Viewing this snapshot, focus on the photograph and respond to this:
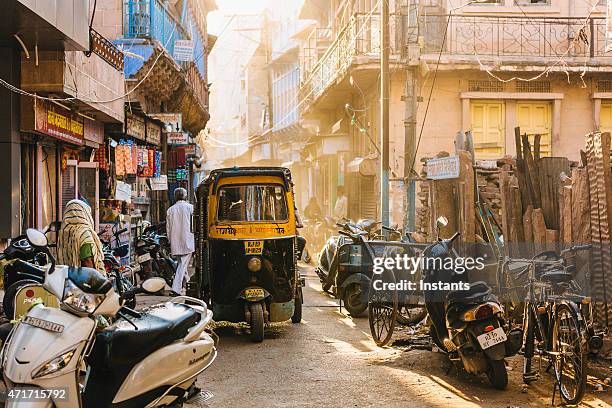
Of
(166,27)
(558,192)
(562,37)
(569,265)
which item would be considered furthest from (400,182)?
Answer: (569,265)

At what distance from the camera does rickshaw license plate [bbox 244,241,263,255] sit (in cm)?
1026

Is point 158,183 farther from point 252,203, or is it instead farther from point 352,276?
point 252,203

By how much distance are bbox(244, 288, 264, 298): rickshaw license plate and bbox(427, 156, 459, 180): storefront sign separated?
3.09m

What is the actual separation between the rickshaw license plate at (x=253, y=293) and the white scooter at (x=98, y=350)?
165 inches

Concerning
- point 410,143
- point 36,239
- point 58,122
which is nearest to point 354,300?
point 410,143

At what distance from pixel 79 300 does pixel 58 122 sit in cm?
822

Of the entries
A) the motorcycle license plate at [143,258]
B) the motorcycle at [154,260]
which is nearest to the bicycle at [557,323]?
the motorcycle license plate at [143,258]

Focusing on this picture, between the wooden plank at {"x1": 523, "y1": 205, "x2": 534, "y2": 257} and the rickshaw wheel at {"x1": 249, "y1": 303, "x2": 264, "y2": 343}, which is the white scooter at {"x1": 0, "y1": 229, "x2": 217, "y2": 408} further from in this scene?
the wooden plank at {"x1": 523, "y1": 205, "x2": 534, "y2": 257}

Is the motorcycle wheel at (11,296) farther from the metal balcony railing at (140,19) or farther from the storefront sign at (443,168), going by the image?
the metal balcony railing at (140,19)

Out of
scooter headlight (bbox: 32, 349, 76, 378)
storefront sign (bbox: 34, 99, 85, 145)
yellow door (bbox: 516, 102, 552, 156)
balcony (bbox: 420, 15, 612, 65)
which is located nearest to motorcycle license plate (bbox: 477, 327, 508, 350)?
scooter headlight (bbox: 32, 349, 76, 378)

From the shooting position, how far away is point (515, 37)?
19688 mm

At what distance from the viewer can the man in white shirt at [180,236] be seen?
1406cm

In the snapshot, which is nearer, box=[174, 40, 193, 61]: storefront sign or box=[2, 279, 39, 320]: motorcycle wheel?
box=[2, 279, 39, 320]: motorcycle wheel

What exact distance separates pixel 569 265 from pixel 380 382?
2.23 metres
